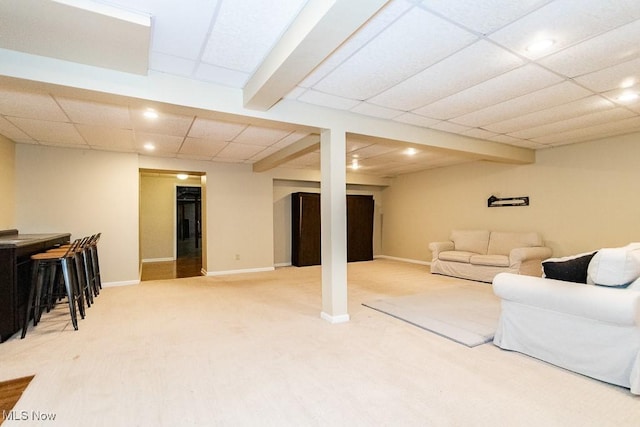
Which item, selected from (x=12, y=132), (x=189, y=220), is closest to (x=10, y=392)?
(x=12, y=132)

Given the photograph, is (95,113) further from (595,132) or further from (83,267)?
(595,132)

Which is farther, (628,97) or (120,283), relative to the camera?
(120,283)

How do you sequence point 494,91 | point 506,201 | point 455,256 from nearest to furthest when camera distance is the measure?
point 494,91 < point 455,256 < point 506,201

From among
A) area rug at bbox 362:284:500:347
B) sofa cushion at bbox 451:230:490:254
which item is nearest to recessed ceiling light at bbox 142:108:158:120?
area rug at bbox 362:284:500:347

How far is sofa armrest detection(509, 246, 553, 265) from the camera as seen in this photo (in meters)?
5.14

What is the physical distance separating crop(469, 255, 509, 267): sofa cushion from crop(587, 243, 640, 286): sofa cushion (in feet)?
10.3

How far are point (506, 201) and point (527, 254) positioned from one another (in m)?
1.47

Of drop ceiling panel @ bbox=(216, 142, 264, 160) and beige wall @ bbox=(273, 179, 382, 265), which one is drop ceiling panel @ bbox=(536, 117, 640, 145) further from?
beige wall @ bbox=(273, 179, 382, 265)

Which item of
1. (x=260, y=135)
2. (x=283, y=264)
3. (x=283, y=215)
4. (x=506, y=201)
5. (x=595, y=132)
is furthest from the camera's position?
(x=283, y=215)

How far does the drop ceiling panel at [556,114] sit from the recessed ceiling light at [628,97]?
11 centimetres

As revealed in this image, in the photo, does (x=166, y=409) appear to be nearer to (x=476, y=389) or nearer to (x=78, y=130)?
(x=476, y=389)

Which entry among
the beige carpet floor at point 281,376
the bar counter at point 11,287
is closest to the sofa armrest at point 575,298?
the beige carpet floor at point 281,376

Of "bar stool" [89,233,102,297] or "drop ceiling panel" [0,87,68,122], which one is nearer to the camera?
"drop ceiling panel" [0,87,68,122]

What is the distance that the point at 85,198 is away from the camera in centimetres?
529
